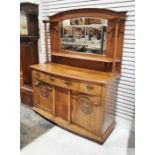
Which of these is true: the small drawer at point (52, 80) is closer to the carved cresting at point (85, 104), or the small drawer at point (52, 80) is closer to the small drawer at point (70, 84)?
the small drawer at point (70, 84)

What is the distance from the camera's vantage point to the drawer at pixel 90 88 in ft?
6.51

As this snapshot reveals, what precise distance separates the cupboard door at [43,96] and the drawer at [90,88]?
0.62 metres

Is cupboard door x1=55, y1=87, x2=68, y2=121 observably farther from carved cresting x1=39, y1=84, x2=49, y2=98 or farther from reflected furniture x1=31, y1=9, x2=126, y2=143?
carved cresting x1=39, y1=84, x2=49, y2=98

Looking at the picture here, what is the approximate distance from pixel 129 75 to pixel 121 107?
0.53m

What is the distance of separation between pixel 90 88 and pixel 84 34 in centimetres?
92

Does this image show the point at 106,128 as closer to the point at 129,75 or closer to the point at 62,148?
the point at 62,148

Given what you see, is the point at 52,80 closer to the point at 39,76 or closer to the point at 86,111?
the point at 39,76

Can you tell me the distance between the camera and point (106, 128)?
228cm

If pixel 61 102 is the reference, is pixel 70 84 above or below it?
above

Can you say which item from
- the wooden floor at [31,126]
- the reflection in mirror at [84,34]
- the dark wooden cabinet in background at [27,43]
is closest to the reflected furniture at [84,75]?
the reflection in mirror at [84,34]

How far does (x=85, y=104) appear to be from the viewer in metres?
2.17

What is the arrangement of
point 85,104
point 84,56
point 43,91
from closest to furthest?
point 85,104 → point 84,56 → point 43,91

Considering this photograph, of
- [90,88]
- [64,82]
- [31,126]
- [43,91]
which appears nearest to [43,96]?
[43,91]
